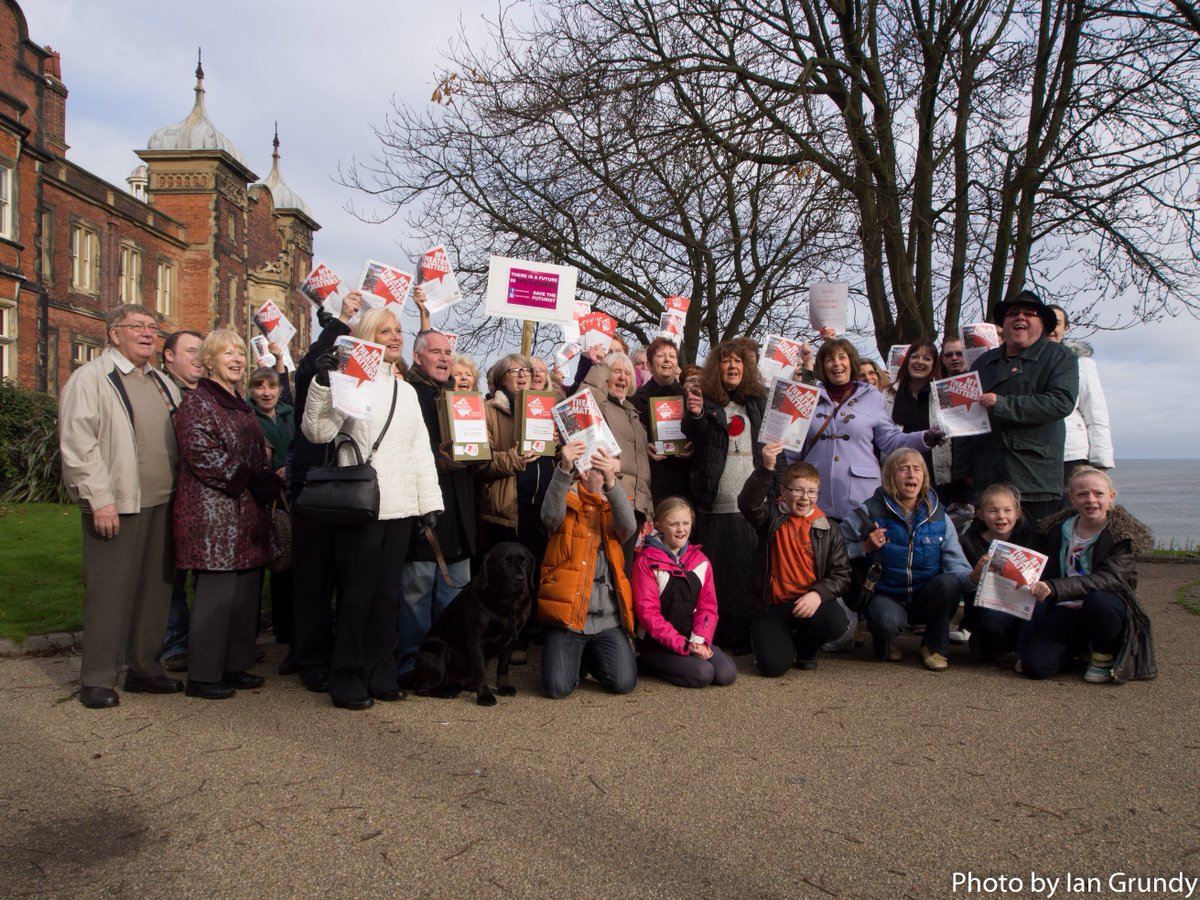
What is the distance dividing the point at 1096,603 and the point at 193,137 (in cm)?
4490

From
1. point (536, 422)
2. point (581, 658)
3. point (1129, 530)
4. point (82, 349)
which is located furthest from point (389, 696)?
point (82, 349)

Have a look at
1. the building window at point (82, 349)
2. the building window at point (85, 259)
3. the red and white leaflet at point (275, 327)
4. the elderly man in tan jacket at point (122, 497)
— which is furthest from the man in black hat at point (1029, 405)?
the building window at point (85, 259)

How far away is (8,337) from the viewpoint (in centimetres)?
2719

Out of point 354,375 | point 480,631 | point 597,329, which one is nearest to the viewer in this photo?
point 354,375

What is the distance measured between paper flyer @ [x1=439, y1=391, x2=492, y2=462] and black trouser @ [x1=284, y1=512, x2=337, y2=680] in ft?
3.01

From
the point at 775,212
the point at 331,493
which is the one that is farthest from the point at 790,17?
the point at 331,493

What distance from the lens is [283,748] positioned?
14.3ft

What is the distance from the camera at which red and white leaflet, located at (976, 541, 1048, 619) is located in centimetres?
566

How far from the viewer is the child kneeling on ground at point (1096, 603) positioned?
559 centimetres

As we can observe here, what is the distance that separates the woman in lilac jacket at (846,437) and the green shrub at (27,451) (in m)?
11.6

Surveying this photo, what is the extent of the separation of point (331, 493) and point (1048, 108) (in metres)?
10.8

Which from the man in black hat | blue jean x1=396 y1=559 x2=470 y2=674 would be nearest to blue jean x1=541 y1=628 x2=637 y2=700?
blue jean x1=396 y1=559 x2=470 y2=674

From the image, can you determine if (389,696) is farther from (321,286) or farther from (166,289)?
(166,289)

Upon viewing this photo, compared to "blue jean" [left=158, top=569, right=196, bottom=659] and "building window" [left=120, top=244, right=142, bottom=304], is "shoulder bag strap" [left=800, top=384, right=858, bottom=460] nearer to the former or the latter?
"blue jean" [left=158, top=569, right=196, bottom=659]
